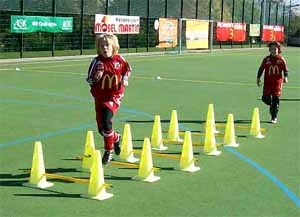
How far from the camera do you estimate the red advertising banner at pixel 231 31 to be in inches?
1994

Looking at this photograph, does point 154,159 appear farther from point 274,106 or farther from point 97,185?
point 274,106

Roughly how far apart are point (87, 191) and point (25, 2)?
89.5 feet

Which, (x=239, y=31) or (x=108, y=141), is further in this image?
(x=239, y=31)

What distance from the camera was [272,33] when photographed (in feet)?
208

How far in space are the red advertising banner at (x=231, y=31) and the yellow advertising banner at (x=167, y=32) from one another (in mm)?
8577

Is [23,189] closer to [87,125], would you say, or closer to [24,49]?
[87,125]

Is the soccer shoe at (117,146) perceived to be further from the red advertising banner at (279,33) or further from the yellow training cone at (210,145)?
the red advertising banner at (279,33)

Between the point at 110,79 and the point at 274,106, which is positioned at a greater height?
the point at 110,79

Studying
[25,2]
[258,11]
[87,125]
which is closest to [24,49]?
[25,2]

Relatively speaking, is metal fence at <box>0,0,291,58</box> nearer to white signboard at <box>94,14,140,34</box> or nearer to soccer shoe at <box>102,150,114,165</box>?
white signboard at <box>94,14,140,34</box>

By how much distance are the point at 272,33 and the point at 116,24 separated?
31172 millimetres

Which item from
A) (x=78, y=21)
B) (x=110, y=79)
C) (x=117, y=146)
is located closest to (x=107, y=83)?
(x=110, y=79)

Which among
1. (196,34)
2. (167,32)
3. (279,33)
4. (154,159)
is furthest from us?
(279,33)

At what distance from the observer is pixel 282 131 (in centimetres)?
1068
